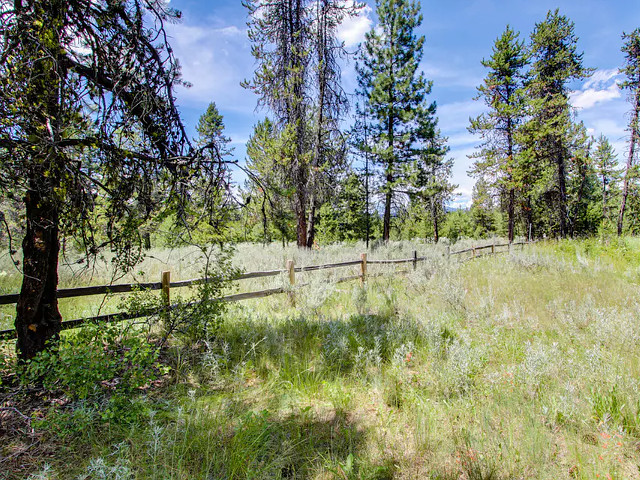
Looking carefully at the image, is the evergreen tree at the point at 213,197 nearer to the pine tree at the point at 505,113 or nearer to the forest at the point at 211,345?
the forest at the point at 211,345

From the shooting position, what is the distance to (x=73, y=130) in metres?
2.59

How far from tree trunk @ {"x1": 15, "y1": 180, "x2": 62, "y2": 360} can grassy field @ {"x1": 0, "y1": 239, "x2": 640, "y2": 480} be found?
3.30 ft

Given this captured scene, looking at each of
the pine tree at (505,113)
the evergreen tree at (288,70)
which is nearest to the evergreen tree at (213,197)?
the evergreen tree at (288,70)

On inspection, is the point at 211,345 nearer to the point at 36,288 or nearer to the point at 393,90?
the point at 36,288

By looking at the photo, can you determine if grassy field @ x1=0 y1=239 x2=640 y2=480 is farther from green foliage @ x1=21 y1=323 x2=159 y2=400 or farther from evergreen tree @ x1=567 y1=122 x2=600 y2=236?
evergreen tree @ x1=567 y1=122 x2=600 y2=236

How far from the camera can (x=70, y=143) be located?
2.56 m

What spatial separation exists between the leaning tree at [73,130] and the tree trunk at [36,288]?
1cm

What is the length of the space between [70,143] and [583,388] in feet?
18.2

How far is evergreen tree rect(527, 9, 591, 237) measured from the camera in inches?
753


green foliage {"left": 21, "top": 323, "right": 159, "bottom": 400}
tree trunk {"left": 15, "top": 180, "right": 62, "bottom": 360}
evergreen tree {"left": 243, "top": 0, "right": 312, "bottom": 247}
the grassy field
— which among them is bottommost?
the grassy field

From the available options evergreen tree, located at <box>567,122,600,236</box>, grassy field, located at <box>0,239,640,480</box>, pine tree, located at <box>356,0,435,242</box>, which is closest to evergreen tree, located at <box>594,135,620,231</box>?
evergreen tree, located at <box>567,122,600,236</box>

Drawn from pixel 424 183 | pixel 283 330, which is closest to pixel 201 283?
pixel 283 330

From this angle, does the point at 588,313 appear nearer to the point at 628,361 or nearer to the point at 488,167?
the point at 628,361

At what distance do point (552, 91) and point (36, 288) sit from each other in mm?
28600
